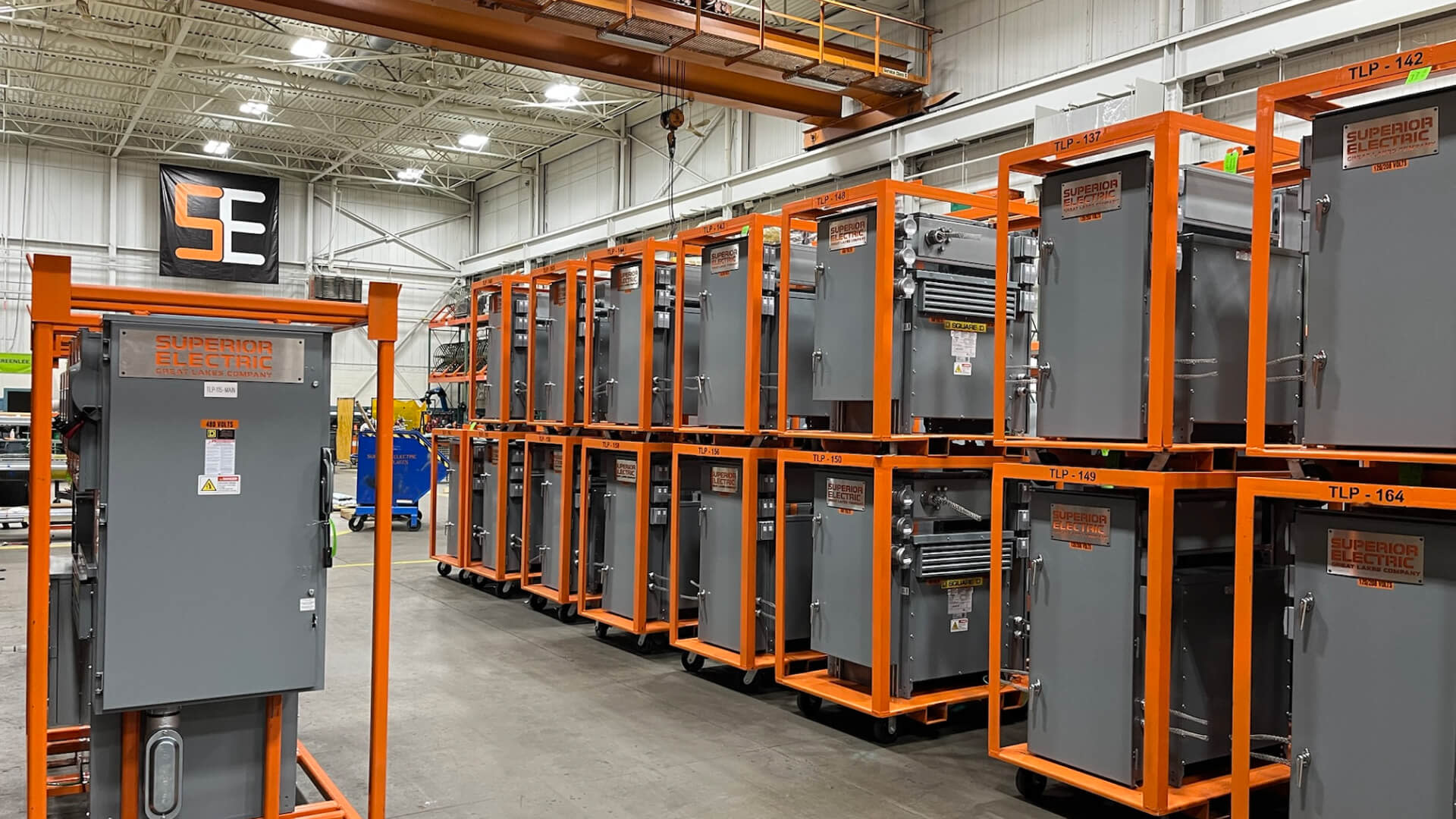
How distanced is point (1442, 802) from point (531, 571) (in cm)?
691

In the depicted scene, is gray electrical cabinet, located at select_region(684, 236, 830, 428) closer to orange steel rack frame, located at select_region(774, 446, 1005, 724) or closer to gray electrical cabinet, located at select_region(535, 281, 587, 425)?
orange steel rack frame, located at select_region(774, 446, 1005, 724)

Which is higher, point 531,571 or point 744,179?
point 744,179

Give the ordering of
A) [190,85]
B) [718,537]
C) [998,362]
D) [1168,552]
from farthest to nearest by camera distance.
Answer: [190,85] < [718,537] < [998,362] < [1168,552]

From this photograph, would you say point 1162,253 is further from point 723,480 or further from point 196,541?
point 196,541

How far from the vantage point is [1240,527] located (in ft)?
11.7

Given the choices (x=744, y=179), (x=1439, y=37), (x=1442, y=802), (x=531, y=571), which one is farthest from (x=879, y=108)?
(x=1442, y=802)

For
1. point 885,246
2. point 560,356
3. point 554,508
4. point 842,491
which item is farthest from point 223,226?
point 885,246

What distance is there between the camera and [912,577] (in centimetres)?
526

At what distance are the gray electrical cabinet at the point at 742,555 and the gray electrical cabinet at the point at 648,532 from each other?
0.40m

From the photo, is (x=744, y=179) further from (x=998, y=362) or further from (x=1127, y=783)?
(x=1127, y=783)

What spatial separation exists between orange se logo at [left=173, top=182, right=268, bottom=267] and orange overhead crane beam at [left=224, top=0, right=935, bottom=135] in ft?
43.7

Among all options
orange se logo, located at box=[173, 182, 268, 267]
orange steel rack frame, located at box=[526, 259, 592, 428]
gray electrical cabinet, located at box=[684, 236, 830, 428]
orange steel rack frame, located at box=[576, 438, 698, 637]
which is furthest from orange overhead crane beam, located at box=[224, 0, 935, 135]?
orange se logo, located at box=[173, 182, 268, 267]

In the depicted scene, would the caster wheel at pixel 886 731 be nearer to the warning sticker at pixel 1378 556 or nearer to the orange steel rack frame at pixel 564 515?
the warning sticker at pixel 1378 556

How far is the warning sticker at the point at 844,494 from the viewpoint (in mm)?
5391
